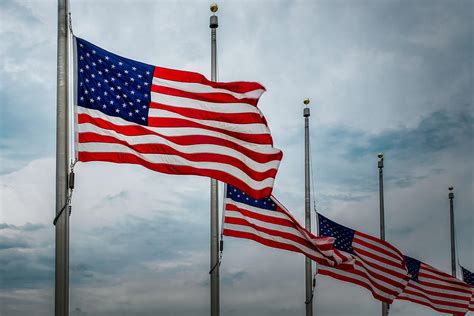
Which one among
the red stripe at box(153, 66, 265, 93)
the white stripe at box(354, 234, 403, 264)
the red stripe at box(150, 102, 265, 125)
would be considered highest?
the red stripe at box(153, 66, 265, 93)

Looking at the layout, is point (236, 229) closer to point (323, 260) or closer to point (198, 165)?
point (323, 260)

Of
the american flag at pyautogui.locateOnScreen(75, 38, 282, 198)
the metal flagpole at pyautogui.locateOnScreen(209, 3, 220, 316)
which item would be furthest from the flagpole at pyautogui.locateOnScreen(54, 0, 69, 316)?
the metal flagpole at pyautogui.locateOnScreen(209, 3, 220, 316)

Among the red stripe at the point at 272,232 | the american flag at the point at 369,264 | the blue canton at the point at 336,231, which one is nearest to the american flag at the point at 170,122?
the red stripe at the point at 272,232

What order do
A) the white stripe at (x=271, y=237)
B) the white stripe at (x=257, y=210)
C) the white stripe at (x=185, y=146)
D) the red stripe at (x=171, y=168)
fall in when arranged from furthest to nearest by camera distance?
the white stripe at (x=257, y=210) < the white stripe at (x=271, y=237) < the white stripe at (x=185, y=146) < the red stripe at (x=171, y=168)

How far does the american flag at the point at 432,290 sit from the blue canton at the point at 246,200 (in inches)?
507

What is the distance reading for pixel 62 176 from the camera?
12031 mm

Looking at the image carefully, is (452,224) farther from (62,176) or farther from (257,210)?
(62,176)

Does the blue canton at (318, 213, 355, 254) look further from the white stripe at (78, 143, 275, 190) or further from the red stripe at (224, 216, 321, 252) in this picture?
the white stripe at (78, 143, 275, 190)

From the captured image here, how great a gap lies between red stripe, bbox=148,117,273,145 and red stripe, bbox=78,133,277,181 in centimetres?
47

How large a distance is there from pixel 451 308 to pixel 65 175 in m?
24.4

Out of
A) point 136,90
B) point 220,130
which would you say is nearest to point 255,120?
point 220,130

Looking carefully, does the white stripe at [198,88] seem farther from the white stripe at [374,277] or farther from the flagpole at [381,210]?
the flagpole at [381,210]

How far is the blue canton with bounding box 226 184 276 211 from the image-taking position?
1927 cm

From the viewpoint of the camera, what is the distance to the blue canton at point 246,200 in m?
19.3
